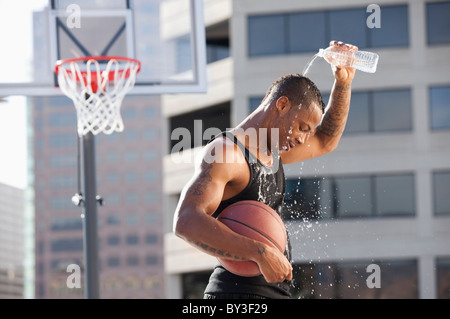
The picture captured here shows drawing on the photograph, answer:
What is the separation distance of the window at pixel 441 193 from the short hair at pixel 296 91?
71.1ft

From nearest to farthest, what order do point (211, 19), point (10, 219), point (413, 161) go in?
point (413, 161)
point (211, 19)
point (10, 219)

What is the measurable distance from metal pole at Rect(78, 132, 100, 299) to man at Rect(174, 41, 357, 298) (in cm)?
499

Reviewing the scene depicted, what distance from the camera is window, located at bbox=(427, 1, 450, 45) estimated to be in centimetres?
2664

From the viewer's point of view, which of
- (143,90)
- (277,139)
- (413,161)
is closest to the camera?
(277,139)

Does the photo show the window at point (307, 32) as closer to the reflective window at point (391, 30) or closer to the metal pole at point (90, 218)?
the reflective window at point (391, 30)

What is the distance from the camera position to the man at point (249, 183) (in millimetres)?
4145

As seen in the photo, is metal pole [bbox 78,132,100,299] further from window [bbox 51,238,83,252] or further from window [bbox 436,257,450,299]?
window [bbox 51,238,83,252]

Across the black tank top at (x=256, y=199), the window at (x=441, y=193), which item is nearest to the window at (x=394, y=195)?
the window at (x=441, y=193)

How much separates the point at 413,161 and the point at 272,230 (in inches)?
890

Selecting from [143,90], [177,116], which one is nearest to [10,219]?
[177,116]

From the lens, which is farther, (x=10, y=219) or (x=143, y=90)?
(x=10, y=219)

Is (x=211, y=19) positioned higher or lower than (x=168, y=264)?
higher

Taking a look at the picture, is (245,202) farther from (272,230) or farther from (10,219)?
(10,219)
